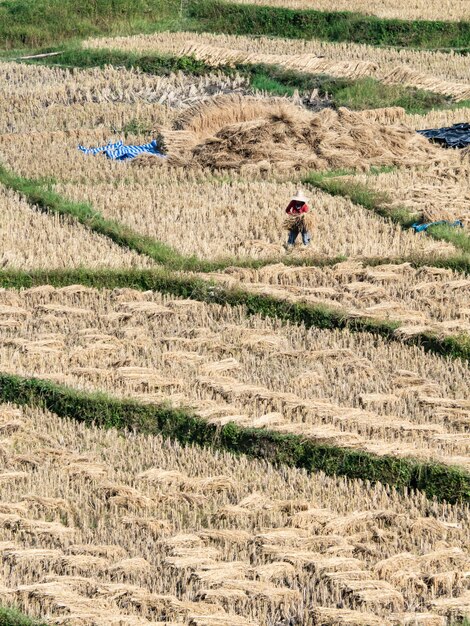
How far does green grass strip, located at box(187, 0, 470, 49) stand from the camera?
23062 mm

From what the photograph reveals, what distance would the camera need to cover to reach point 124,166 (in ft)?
49.3

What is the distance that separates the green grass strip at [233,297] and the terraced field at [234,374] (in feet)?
0.06

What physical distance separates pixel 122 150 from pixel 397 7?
1019 cm

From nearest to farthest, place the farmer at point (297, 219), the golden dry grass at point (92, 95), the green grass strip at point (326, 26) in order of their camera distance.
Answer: the farmer at point (297, 219)
the golden dry grass at point (92, 95)
the green grass strip at point (326, 26)

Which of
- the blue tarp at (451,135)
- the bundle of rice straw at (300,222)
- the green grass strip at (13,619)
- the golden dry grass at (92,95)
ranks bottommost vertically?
the golden dry grass at (92,95)

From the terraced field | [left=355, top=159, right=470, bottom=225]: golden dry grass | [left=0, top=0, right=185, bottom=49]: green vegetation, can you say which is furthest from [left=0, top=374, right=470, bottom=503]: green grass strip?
[left=0, top=0, right=185, bottom=49]: green vegetation

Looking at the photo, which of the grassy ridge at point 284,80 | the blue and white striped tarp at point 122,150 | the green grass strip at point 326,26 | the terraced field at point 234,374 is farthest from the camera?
the green grass strip at point 326,26

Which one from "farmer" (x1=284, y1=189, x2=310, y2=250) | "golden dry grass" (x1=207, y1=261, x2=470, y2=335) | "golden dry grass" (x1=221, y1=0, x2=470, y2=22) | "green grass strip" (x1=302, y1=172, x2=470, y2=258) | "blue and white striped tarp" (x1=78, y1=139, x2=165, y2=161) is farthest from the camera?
"golden dry grass" (x1=221, y1=0, x2=470, y2=22)

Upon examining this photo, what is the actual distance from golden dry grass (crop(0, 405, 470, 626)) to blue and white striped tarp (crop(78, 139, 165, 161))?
7.73 meters

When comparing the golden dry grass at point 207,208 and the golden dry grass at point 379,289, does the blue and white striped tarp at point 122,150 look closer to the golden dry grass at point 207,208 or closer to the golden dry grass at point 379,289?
the golden dry grass at point 207,208

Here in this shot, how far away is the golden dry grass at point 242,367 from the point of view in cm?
828

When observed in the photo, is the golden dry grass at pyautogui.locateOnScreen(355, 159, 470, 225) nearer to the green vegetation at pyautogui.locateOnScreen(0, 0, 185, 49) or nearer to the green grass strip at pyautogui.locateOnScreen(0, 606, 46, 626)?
the green grass strip at pyautogui.locateOnScreen(0, 606, 46, 626)

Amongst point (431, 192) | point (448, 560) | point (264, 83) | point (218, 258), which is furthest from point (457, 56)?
point (448, 560)

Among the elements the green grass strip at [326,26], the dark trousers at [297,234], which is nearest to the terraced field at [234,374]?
the dark trousers at [297,234]
